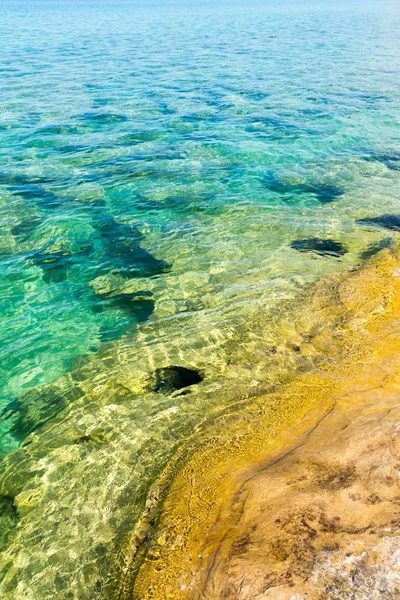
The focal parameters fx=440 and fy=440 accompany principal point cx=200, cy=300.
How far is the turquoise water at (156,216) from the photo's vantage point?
7.41 meters

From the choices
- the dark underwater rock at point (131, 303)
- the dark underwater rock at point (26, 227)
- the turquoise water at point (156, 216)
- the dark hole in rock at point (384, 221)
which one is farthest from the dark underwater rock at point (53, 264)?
the dark hole in rock at point (384, 221)

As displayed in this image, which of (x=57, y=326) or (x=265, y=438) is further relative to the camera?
(x=57, y=326)

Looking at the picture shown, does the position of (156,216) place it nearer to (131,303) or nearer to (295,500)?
(131,303)

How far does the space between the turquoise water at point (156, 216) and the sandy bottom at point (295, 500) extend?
73 centimetres

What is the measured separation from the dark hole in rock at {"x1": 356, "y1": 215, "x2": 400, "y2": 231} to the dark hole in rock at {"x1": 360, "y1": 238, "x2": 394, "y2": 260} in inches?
36.3

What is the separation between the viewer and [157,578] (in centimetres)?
418

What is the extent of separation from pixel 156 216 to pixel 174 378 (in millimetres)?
6608

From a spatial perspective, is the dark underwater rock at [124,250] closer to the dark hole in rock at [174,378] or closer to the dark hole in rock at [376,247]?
the dark hole in rock at [174,378]

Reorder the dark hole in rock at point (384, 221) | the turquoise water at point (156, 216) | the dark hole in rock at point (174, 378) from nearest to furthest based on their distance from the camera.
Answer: the dark hole in rock at point (174, 378), the turquoise water at point (156, 216), the dark hole in rock at point (384, 221)

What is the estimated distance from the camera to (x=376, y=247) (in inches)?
409

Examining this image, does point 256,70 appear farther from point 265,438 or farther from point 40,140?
point 265,438

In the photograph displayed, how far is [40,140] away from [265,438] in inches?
643

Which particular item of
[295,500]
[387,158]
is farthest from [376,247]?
[387,158]

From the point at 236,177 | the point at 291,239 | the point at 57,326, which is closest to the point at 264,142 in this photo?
the point at 236,177
